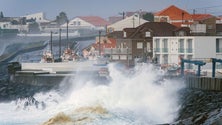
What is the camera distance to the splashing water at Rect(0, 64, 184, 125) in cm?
1571

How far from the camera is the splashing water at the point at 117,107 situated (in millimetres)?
15708

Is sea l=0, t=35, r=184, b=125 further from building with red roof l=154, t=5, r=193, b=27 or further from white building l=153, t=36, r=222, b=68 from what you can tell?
building with red roof l=154, t=5, r=193, b=27

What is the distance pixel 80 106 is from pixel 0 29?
271ft

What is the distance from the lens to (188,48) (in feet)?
124

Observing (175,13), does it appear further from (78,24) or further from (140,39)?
(78,24)

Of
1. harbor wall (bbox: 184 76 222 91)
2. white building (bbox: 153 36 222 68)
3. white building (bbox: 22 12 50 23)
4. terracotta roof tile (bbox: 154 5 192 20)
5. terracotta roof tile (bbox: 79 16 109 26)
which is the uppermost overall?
white building (bbox: 22 12 50 23)

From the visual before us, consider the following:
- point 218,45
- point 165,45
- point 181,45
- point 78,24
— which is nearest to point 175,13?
point 165,45

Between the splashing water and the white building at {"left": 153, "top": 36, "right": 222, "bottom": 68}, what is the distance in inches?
602

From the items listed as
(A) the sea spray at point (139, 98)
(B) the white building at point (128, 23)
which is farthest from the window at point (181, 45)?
(B) the white building at point (128, 23)

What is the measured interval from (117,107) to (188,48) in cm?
2102

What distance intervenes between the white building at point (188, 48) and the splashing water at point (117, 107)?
1530cm

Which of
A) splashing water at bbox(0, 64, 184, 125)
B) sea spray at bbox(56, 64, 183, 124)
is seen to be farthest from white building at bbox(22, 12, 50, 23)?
sea spray at bbox(56, 64, 183, 124)

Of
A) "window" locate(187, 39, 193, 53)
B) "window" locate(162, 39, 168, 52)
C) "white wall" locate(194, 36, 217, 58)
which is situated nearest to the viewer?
"white wall" locate(194, 36, 217, 58)

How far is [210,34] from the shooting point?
126 feet
